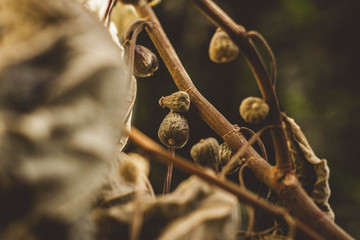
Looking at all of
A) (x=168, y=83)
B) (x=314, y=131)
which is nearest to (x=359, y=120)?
(x=314, y=131)

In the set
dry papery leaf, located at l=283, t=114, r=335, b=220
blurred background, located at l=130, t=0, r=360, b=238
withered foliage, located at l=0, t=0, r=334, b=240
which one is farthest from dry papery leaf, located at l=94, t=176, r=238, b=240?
blurred background, located at l=130, t=0, r=360, b=238

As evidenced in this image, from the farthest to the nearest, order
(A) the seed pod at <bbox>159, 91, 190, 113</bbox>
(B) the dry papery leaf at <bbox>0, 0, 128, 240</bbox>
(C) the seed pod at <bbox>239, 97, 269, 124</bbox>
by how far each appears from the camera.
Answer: (A) the seed pod at <bbox>159, 91, 190, 113</bbox>
(C) the seed pod at <bbox>239, 97, 269, 124</bbox>
(B) the dry papery leaf at <bbox>0, 0, 128, 240</bbox>

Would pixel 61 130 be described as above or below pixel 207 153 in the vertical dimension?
above

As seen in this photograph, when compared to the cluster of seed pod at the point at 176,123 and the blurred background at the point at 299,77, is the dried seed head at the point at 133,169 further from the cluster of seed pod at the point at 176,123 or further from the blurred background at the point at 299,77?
the blurred background at the point at 299,77

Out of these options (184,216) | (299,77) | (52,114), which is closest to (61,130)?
(52,114)

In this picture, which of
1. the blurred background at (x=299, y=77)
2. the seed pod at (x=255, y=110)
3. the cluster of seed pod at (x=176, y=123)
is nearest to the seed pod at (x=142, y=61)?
the cluster of seed pod at (x=176, y=123)

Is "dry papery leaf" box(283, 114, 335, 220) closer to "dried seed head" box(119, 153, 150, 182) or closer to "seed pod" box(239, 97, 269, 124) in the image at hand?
"seed pod" box(239, 97, 269, 124)

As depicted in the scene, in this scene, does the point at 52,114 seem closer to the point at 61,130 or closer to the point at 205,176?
the point at 61,130
